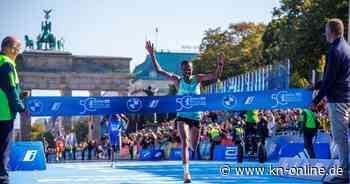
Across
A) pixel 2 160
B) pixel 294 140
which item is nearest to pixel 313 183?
pixel 2 160

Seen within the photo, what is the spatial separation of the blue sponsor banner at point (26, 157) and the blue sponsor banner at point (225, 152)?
1031 cm

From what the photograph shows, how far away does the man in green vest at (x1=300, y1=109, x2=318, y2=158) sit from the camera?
19.6 metres

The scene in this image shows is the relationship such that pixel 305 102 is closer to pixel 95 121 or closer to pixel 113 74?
pixel 95 121

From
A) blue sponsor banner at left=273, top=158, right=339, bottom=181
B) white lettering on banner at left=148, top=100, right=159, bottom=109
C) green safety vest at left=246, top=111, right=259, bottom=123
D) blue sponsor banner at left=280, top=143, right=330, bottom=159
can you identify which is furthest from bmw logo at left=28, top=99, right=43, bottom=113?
blue sponsor banner at left=273, top=158, right=339, bottom=181

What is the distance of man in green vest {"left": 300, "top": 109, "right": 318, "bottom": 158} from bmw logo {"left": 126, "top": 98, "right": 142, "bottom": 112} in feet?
24.5

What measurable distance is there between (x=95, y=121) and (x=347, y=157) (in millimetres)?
56138

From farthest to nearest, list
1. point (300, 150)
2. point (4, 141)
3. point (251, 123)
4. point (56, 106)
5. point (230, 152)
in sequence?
1. point (230, 152)
2. point (56, 106)
3. point (300, 150)
4. point (251, 123)
5. point (4, 141)

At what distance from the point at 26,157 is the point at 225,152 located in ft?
37.5

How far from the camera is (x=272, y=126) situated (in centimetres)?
2648

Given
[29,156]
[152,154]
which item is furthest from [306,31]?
[29,156]

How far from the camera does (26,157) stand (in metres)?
18.2

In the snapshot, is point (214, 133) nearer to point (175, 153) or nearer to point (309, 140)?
point (175, 153)

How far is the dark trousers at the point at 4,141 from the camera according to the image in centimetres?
952

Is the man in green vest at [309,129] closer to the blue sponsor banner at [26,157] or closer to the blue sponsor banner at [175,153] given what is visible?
the blue sponsor banner at [26,157]
